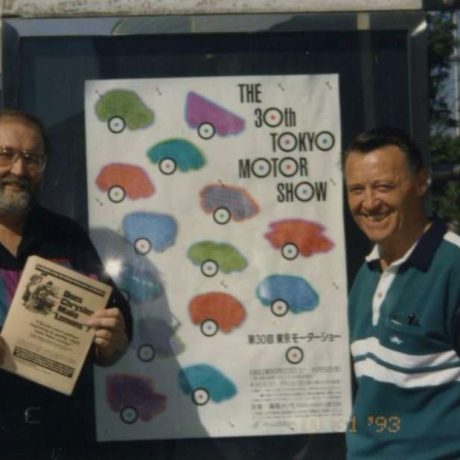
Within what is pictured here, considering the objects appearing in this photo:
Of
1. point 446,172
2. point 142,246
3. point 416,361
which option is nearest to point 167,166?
point 142,246

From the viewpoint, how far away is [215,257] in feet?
13.9

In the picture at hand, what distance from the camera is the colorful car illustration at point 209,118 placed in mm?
4230

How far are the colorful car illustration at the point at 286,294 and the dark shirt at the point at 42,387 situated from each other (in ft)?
1.62

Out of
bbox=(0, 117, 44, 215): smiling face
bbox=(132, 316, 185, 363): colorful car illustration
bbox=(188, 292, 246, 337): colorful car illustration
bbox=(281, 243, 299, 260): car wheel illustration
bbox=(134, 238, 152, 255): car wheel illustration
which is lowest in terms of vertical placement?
bbox=(132, 316, 185, 363): colorful car illustration

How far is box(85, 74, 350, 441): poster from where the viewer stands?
4230 millimetres

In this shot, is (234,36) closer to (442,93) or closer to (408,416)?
(408,416)

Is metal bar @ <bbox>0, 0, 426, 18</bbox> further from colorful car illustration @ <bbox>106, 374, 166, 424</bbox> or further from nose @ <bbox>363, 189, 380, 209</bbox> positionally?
colorful car illustration @ <bbox>106, 374, 166, 424</bbox>

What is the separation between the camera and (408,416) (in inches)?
132

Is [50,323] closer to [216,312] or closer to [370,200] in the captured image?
[216,312]

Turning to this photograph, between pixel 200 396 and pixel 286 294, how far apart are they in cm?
45

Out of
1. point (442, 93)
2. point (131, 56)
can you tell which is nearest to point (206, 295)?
point (131, 56)

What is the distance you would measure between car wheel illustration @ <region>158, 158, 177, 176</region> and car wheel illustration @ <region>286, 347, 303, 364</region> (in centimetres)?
72

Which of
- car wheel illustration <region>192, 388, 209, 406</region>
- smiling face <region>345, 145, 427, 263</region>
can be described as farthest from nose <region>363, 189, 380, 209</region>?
car wheel illustration <region>192, 388, 209, 406</region>

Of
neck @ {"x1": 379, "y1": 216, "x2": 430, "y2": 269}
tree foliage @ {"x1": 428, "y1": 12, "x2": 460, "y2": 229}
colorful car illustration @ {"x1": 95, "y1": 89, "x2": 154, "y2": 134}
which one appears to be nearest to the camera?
neck @ {"x1": 379, "y1": 216, "x2": 430, "y2": 269}
